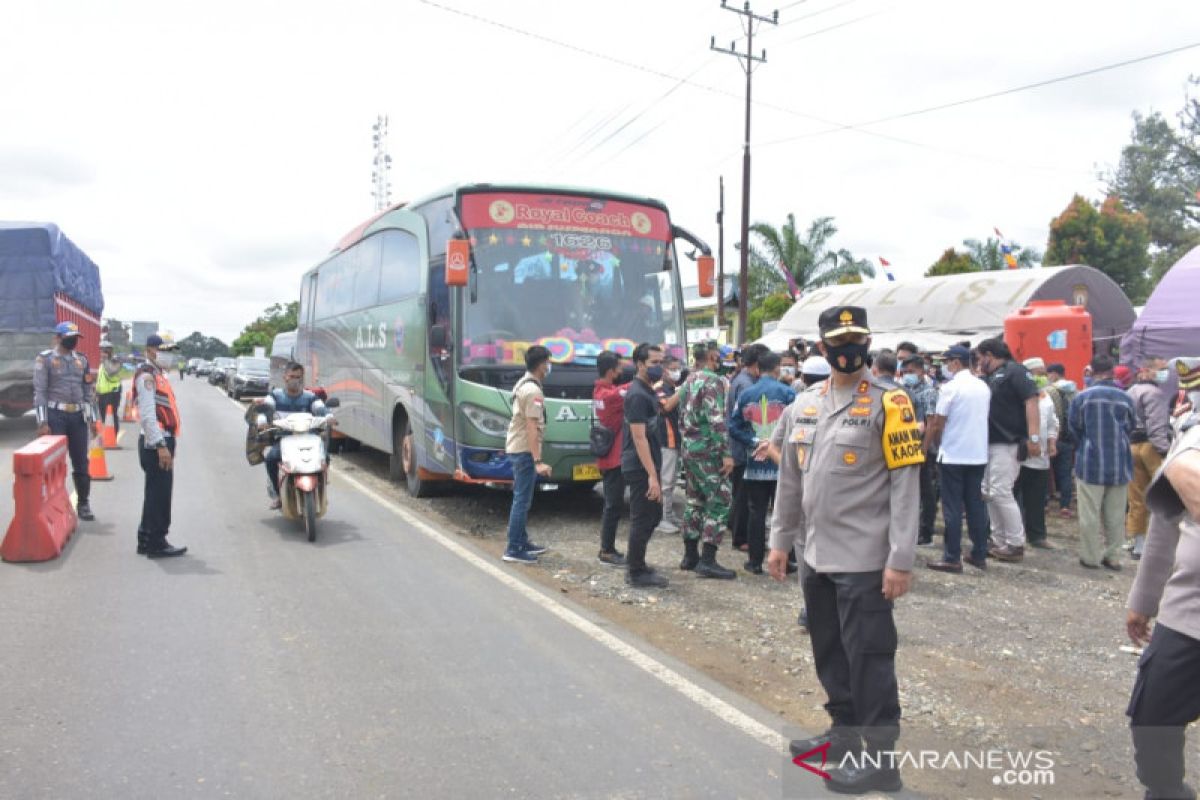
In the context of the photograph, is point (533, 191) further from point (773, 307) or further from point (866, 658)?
point (773, 307)

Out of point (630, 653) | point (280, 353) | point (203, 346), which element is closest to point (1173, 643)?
point (630, 653)

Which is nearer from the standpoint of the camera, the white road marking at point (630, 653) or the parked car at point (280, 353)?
the white road marking at point (630, 653)

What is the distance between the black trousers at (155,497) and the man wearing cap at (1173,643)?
23.1 ft

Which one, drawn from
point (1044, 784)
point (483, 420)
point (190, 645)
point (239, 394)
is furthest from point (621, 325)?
point (239, 394)

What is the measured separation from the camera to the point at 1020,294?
687 inches

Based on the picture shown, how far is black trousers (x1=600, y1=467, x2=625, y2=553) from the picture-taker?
7.50 m

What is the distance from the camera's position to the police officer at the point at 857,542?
3.65 meters

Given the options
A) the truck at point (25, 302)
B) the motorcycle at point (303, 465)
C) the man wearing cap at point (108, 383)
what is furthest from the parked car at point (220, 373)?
the motorcycle at point (303, 465)

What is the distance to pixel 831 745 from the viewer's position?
390 cm

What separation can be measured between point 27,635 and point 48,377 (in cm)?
431

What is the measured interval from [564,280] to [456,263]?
4.18 feet

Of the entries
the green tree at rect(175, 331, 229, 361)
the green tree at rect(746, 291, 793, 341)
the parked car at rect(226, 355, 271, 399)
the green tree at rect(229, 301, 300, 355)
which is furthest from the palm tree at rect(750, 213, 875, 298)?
the green tree at rect(175, 331, 229, 361)

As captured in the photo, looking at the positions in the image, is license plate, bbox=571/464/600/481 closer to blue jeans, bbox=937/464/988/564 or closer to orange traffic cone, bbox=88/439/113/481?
blue jeans, bbox=937/464/988/564

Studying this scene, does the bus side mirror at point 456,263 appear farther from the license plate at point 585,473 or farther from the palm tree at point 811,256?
the palm tree at point 811,256
